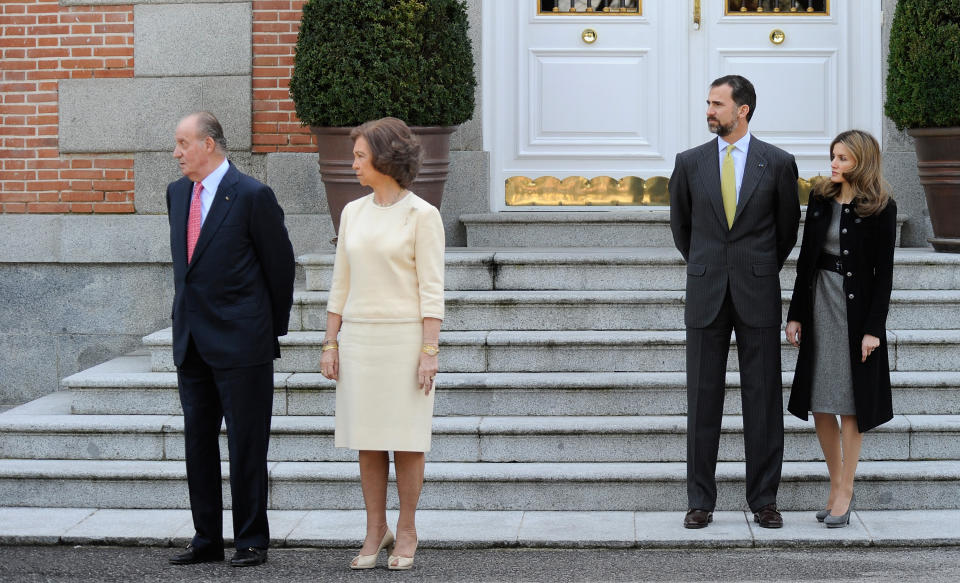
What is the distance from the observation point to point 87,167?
8805 mm

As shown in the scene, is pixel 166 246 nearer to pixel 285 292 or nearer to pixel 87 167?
pixel 87 167

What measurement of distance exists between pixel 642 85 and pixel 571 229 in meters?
1.17

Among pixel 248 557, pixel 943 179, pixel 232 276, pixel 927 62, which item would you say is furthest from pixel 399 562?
pixel 927 62

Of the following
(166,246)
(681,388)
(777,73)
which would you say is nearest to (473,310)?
(681,388)

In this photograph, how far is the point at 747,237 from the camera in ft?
19.2

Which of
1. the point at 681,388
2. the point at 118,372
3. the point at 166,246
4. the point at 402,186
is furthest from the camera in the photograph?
the point at 166,246

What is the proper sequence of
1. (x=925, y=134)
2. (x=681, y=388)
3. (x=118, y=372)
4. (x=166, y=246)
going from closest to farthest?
(x=681, y=388)
(x=118, y=372)
(x=925, y=134)
(x=166, y=246)

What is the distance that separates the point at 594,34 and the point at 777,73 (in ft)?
3.98

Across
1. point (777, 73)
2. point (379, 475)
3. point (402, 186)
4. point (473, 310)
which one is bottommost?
point (379, 475)

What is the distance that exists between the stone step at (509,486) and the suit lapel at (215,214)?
4.58 feet

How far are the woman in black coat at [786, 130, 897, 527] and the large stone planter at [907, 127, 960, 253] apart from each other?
2.26m

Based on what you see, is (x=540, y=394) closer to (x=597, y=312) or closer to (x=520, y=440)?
(x=520, y=440)

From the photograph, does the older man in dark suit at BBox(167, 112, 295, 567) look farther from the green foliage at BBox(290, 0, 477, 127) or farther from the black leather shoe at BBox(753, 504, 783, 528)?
the green foliage at BBox(290, 0, 477, 127)

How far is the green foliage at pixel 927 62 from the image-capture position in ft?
24.9
